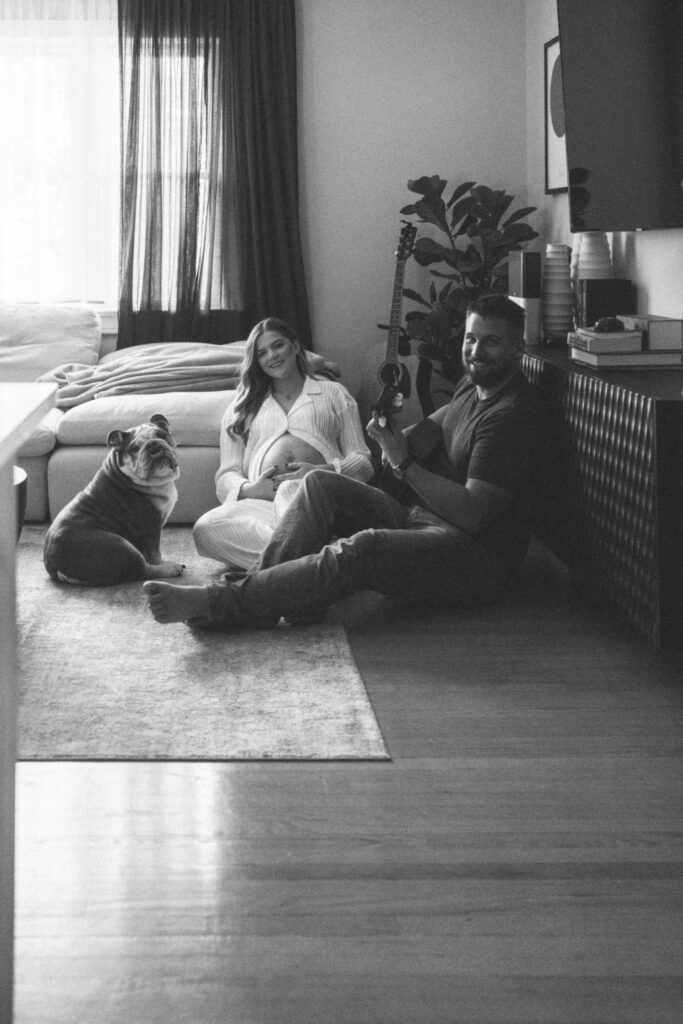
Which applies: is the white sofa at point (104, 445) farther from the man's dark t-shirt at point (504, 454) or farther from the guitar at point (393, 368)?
the man's dark t-shirt at point (504, 454)

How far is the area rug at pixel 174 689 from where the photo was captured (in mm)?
2553

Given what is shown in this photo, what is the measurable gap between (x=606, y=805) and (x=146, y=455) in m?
2.11

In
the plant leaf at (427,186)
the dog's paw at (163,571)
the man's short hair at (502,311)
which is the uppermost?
the plant leaf at (427,186)

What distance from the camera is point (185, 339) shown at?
5.98m

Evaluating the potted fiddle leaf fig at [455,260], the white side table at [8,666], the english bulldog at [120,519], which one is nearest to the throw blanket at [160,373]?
the potted fiddle leaf fig at [455,260]

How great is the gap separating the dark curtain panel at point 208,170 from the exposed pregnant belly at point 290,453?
190cm

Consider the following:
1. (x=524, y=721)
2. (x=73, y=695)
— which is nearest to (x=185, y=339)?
(x=73, y=695)

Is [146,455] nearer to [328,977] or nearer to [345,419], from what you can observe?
[345,419]

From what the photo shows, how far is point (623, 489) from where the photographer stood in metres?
2.97

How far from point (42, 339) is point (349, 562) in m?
2.99

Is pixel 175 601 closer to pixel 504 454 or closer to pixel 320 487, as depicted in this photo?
pixel 320 487

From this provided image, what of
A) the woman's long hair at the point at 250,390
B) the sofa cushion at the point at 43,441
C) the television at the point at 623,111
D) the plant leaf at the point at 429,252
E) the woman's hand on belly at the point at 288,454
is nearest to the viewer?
the television at the point at 623,111

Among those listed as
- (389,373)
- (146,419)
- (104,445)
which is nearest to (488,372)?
(389,373)

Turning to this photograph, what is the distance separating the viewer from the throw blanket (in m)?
5.16
